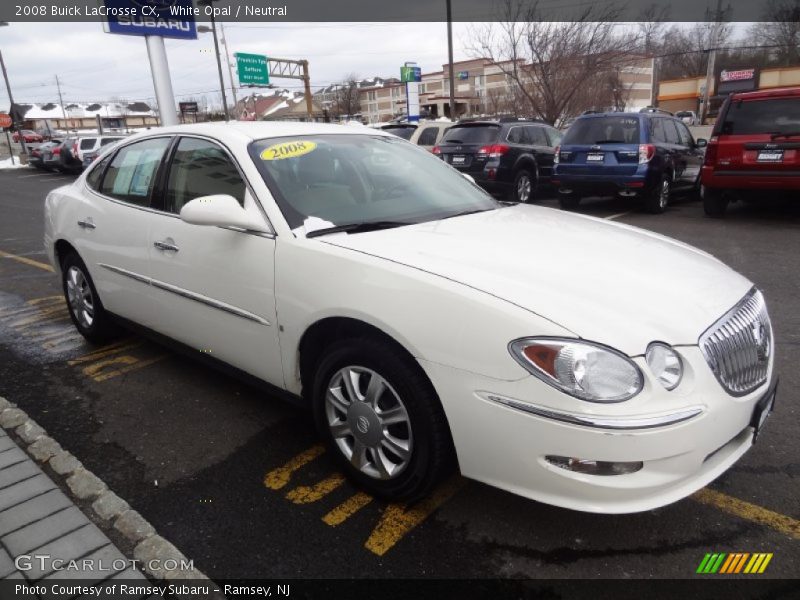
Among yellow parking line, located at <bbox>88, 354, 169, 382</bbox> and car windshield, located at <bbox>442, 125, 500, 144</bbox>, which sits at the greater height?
car windshield, located at <bbox>442, 125, 500, 144</bbox>

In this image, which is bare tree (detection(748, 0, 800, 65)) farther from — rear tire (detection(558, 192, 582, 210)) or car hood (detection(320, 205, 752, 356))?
car hood (detection(320, 205, 752, 356))

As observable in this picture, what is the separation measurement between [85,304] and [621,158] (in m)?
8.11

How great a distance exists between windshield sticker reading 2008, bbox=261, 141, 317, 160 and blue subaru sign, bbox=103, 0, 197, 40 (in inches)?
484

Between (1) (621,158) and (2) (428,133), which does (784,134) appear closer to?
(1) (621,158)

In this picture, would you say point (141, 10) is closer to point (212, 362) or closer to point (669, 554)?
point (212, 362)

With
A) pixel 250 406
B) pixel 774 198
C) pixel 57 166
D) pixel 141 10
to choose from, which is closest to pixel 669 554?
pixel 250 406

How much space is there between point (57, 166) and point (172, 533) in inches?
1065

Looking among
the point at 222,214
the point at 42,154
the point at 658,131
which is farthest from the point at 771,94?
the point at 42,154

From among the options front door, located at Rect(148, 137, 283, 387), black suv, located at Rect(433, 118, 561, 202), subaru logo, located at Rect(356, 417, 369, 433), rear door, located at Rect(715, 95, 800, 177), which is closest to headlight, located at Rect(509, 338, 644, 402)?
subaru logo, located at Rect(356, 417, 369, 433)

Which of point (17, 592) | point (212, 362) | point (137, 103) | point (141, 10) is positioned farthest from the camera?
point (137, 103)

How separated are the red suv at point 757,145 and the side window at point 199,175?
305 inches

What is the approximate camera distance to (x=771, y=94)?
25.7 ft

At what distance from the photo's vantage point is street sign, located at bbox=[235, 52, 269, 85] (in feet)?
125

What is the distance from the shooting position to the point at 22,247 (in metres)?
9.05
